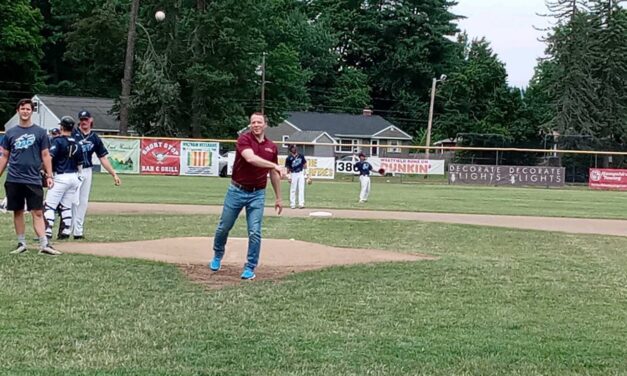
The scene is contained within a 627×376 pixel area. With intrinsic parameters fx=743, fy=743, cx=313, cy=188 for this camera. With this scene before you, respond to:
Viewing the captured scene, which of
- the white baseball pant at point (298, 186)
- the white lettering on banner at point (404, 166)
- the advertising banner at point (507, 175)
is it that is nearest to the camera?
the white baseball pant at point (298, 186)

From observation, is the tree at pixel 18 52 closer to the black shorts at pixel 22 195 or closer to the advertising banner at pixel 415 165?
the advertising banner at pixel 415 165

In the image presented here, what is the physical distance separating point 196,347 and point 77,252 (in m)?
4.82

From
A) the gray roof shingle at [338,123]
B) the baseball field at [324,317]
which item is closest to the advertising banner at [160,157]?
the baseball field at [324,317]

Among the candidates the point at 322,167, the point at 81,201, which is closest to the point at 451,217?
the point at 81,201

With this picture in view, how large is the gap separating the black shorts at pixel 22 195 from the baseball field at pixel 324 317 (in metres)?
0.63

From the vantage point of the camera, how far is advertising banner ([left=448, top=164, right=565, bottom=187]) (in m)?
42.1

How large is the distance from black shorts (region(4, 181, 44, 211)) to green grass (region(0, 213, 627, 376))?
0.62 metres

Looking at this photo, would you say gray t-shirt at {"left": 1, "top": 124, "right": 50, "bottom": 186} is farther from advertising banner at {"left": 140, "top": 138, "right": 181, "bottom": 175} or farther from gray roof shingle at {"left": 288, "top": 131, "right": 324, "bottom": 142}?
gray roof shingle at {"left": 288, "top": 131, "right": 324, "bottom": 142}

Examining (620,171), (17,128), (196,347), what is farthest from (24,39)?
(196,347)

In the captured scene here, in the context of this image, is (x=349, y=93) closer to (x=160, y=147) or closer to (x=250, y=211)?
(x=160, y=147)

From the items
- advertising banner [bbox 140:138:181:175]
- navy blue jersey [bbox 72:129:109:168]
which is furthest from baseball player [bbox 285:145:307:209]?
advertising banner [bbox 140:138:181:175]

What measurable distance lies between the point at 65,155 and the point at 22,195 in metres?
1.75

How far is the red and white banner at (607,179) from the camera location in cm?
4234

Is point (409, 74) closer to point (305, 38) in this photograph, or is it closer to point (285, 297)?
point (305, 38)
